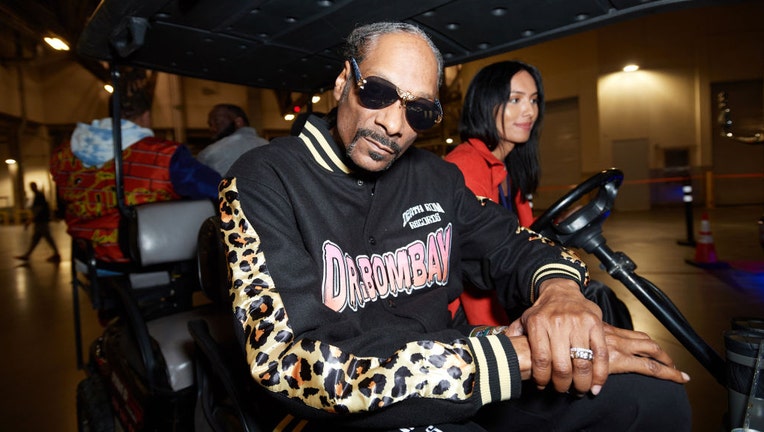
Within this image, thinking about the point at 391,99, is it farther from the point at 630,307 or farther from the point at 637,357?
the point at 630,307

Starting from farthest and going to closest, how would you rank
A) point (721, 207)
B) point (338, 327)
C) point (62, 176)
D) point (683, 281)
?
1. point (721, 207)
2. point (683, 281)
3. point (62, 176)
4. point (338, 327)

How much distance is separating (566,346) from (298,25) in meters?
1.39

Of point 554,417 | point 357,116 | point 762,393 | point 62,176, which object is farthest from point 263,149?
point 62,176

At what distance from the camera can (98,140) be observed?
109 inches

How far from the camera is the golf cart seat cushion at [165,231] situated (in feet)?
7.57

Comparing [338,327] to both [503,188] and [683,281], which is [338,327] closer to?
[503,188]

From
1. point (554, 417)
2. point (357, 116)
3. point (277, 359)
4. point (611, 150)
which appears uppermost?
point (611, 150)

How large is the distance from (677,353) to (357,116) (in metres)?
3.07

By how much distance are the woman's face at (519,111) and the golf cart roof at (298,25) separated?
374mm

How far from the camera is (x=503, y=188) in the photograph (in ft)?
8.32

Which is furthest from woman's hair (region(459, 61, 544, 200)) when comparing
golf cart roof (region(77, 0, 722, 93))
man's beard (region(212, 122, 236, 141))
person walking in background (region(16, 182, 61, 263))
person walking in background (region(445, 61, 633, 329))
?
person walking in background (region(16, 182, 61, 263))

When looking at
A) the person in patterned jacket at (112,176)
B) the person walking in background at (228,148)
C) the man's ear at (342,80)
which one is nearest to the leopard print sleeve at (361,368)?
the man's ear at (342,80)

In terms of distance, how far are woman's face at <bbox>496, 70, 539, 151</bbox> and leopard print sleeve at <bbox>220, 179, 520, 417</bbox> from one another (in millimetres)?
1548

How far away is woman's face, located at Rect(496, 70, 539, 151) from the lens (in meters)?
2.32
